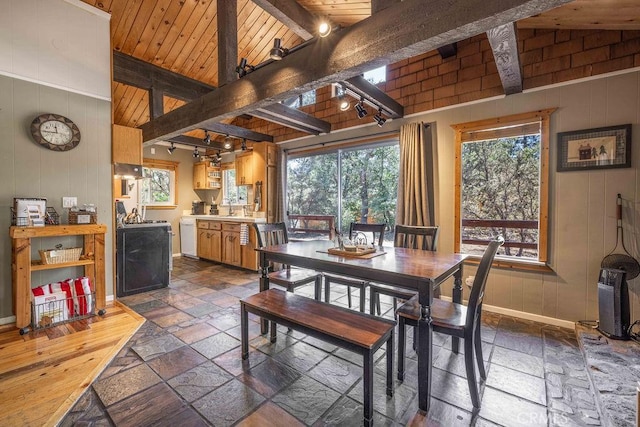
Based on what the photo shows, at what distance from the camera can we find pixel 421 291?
1.66 m

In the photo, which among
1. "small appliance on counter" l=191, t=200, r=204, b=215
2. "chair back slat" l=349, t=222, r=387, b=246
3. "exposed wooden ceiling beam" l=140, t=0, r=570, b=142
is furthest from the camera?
"small appliance on counter" l=191, t=200, r=204, b=215

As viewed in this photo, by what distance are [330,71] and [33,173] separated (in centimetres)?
326

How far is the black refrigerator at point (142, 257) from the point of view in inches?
146

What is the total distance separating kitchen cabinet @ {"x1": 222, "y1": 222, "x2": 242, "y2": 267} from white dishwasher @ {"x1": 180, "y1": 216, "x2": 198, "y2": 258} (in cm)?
116

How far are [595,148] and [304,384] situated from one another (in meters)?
3.34

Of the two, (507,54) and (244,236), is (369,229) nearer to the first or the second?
(507,54)

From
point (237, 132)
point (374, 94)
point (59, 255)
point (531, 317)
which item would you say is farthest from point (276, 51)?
point (531, 317)

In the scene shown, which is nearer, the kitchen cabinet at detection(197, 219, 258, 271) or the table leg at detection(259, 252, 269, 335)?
the table leg at detection(259, 252, 269, 335)

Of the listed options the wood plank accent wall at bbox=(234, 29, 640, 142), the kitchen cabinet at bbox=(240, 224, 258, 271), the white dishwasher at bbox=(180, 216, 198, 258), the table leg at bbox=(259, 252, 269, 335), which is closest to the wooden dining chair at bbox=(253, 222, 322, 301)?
the table leg at bbox=(259, 252, 269, 335)

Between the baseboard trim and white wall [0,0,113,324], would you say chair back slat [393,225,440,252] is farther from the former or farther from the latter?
white wall [0,0,113,324]

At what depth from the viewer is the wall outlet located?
3.11 meters

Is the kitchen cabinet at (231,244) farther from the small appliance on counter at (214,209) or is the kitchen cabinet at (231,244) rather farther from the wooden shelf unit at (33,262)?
the wooden shelf unit at (33,262)

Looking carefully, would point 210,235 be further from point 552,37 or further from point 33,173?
point 552,37

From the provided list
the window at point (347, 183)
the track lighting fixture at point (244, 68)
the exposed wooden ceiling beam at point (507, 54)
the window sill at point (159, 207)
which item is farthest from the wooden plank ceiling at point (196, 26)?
the window sill at point (159, 207)
